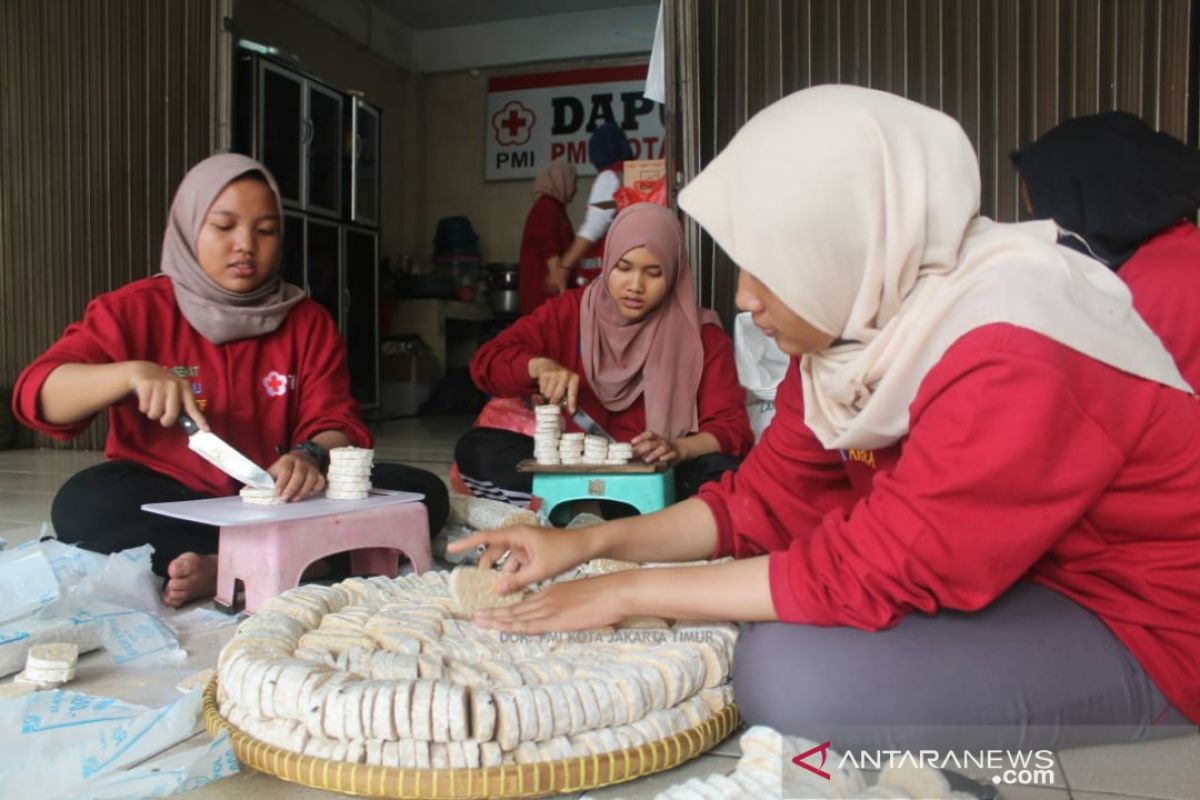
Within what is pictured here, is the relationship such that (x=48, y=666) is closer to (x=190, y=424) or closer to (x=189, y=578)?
(x=189, y=578)

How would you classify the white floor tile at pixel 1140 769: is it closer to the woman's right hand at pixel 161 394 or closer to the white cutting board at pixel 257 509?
the white cutting board at pixel 257 509

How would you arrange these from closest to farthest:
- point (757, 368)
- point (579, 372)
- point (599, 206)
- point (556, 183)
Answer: point (579, 372), point (757, 368), point (599, 206), point (556, 183)

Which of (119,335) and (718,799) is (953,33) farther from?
(718,799)

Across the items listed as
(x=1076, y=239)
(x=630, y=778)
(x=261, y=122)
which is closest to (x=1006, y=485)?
(x=630, y=778)

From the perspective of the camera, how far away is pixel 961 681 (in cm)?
112

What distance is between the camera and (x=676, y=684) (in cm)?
121

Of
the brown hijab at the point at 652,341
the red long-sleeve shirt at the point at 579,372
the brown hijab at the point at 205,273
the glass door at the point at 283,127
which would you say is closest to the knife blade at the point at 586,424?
the red long-sleeve shirt at the point at 579,372

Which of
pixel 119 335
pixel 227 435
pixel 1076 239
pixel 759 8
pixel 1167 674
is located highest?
pixel 759 8

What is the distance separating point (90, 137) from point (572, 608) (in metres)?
4.76

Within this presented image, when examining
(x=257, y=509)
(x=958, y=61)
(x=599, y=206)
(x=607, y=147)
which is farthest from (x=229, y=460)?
(x=607, y=147)

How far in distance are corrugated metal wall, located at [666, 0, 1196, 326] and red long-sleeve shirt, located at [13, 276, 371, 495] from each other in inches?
73.2

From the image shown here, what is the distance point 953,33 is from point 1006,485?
118 inches

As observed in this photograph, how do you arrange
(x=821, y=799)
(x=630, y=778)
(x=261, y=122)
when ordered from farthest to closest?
(x=261, y=122), (x=630, y=778), (x=821, y=799)

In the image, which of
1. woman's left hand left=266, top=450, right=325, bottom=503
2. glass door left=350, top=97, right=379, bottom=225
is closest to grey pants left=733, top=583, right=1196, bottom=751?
woman's left hand left=266, top=450, right=325, bottom=503
